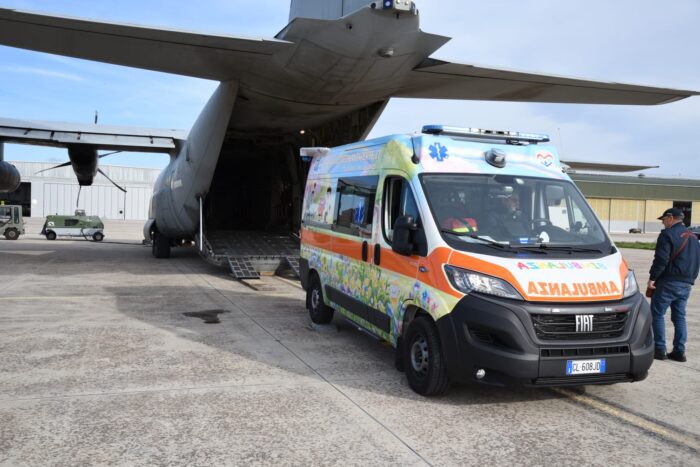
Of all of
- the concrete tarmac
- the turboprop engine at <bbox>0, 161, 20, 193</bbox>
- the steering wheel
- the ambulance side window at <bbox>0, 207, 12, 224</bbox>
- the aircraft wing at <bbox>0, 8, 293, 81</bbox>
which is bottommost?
the concrete tarmac

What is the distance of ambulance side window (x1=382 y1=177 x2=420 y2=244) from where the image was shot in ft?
18.9

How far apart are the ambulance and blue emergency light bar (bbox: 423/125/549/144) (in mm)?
13

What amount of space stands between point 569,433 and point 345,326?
4.37 meters

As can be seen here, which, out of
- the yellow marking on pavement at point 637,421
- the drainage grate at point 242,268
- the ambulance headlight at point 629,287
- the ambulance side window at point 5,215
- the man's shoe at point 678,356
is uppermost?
the ambulance headlight at point 629,287

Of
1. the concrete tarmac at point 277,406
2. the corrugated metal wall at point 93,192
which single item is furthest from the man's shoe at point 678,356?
the corrugated metal wall at point 93,192

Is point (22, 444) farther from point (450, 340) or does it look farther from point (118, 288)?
point (118, 288)

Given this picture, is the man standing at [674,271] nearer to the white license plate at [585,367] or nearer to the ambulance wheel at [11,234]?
the white license plate at [585,367]

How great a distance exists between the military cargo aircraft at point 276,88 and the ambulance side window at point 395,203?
11.3 feet

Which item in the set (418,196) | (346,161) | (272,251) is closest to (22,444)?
(418,196)

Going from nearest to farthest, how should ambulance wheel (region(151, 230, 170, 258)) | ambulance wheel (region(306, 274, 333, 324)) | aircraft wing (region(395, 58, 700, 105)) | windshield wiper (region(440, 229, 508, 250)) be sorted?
windshield wiper (region(440, 229, 508, 250)) → ambulance wheel (region(306, 274, 333, 324)) → aircraft wing (region(395, 58, 700, 105)) → ambulance wheel (region(151, 230, 170, 258))

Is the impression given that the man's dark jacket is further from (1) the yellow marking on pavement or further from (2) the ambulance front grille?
(2) the ambulance front grille

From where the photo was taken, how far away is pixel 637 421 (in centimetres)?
474

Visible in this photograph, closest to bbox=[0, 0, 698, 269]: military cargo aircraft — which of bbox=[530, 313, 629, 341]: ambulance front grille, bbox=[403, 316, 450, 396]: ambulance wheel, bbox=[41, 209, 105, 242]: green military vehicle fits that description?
bbox=[403, 316, 450, 396]: ambulance wheel

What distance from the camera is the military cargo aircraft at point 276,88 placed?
8969 mm
